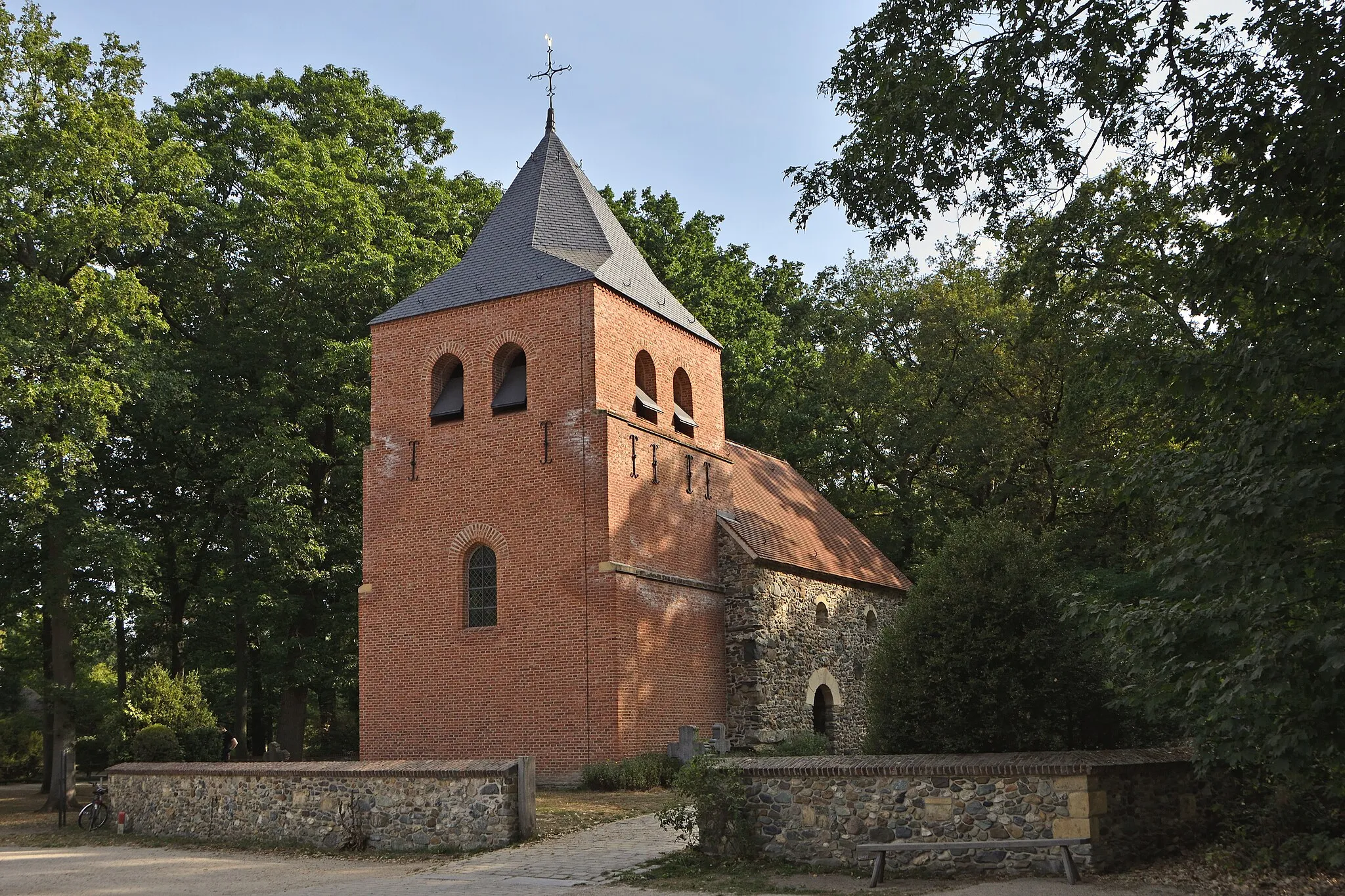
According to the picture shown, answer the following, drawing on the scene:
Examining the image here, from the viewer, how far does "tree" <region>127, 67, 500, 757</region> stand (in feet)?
85.6

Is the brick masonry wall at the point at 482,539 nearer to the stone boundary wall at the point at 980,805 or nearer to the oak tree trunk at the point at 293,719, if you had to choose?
the oak tree trunk at the point at 293,719

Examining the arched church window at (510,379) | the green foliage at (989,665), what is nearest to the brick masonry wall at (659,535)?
the arched church window at (510,379)

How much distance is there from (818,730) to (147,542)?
15.4 m

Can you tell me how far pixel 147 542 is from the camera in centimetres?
2644

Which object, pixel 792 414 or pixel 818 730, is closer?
pixel 818 730

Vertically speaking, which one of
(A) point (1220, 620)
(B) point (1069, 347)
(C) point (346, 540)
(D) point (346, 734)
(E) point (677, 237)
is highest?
(E) point (677, 237)

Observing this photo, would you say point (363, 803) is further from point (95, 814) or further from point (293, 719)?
point (293, 719)

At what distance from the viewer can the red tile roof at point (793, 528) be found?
2538 cm

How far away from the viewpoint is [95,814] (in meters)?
17.6

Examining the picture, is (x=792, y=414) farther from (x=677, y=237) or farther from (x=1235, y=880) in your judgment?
(x=1235, y=880)

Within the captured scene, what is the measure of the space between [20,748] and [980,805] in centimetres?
3579

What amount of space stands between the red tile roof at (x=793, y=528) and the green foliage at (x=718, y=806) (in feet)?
38.9

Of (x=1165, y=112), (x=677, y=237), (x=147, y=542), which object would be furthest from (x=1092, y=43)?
(x=677, y=237)

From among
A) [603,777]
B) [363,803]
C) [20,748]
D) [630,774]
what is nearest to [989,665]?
[363,803]
